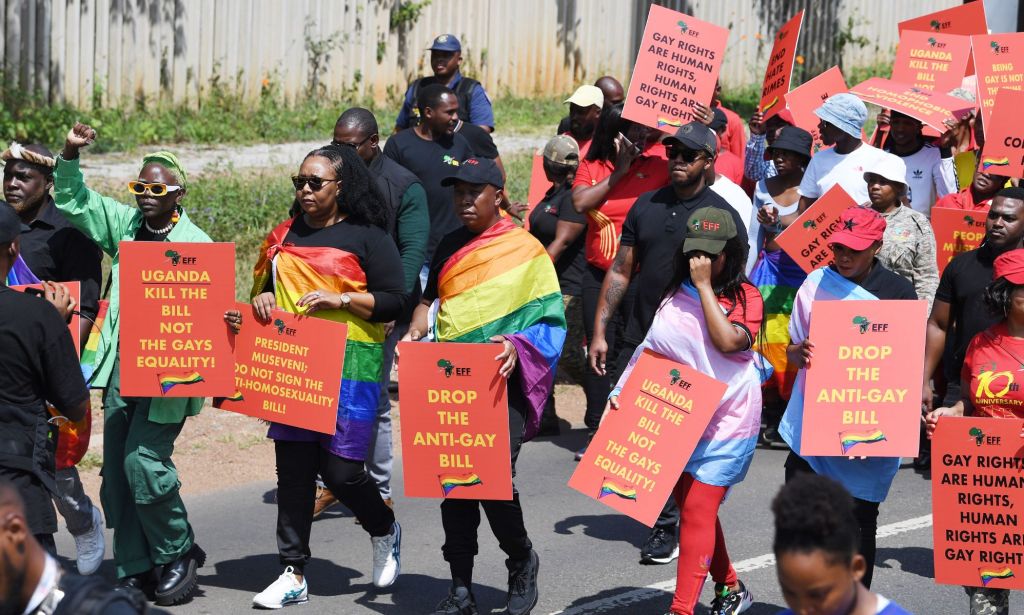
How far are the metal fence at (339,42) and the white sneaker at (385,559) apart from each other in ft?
26.8

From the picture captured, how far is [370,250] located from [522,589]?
1651 mm

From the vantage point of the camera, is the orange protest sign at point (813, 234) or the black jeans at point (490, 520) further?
the orange protest sign at point (813, 234)

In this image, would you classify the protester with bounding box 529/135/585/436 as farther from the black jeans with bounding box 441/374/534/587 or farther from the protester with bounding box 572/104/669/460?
the black jeans with bounding box 441/374/534/587

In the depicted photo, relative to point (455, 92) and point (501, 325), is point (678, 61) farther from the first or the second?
point (501, 325)

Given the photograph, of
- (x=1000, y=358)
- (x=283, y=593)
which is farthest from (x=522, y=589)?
(x=1000, y=358)

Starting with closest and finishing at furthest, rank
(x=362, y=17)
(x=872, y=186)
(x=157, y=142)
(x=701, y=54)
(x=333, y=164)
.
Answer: (x=333, y=164)
(x=872, y=186)
(x=701, y=54)
(x=157, y=142)
(x=362, y=17)

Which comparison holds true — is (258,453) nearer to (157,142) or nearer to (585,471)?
(585,471)

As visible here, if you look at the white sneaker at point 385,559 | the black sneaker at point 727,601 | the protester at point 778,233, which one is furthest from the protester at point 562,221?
the black sneaker at point 727,601

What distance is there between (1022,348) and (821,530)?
2757mm

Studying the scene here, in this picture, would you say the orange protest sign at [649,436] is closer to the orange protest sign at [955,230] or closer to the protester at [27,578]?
the protester at [27,578]

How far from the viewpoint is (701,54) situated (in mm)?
9016

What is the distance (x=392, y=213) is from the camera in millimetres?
7812

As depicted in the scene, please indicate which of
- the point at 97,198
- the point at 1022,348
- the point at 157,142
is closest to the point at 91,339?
the point at 97,198

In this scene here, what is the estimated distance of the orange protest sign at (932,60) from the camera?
10625 mm
